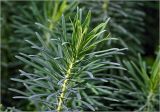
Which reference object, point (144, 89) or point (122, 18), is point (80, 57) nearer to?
point (144, 89)

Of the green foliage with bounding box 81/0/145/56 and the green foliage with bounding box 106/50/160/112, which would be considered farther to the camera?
the green foliage with bounding box 81/0/145/56

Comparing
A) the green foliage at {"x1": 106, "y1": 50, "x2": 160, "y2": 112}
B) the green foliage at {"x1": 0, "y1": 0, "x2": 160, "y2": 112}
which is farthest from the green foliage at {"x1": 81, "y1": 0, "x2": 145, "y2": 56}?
the green foliage at {"x1": 106, "y1": 50, "x2": 160, "y2": 112}

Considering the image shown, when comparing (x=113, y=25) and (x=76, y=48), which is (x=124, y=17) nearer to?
(x=113, y=25)

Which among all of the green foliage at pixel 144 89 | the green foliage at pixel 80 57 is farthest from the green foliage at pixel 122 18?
the green foliage at pixel 144 89

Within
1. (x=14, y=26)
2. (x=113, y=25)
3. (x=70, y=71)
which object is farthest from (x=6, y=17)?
(x=70, y=71)

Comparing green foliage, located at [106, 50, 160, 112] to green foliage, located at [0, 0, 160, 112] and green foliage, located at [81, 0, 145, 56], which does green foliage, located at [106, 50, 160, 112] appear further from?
green foliage, located at [81, 0, 145, 56]

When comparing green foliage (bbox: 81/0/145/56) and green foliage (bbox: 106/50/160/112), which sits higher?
green foliage (bbox: 81/0/145/56)

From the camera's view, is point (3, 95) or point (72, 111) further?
point (3, 95)

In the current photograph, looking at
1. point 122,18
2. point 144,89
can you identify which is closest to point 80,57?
point 144,89

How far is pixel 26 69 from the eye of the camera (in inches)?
25.1

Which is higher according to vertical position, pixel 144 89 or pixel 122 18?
pixel 122 18

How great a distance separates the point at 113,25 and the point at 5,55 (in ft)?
0.64

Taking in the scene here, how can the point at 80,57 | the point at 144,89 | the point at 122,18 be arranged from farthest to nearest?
the point at 122,18
the point at 144,89
the point at 80,57

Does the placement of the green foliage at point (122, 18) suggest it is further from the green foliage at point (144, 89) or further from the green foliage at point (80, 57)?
the green foliage at point (144, 89)
